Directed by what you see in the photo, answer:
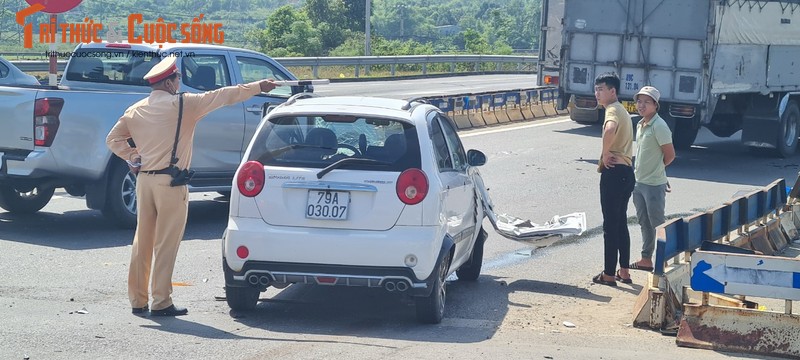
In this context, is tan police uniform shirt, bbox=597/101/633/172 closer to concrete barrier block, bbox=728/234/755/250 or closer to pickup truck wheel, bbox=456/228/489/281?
pickup truck wheel, bbox=456/228/489/281

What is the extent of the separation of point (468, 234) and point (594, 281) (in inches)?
58.6

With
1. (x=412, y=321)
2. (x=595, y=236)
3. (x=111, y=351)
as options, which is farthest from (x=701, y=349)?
(x=595, y=236)

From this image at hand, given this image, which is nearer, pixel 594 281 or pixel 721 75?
pixel 594 281

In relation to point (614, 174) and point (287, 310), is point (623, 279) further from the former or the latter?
point (287, 310)

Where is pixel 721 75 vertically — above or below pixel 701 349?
above

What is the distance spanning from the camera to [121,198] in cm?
1120

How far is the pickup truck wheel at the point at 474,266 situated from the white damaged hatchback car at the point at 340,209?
1602 millimetres

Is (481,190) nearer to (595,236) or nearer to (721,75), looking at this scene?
(595,236)

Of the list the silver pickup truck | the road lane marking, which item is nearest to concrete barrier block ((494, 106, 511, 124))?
the road lane marking

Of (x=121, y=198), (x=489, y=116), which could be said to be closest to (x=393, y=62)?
(x=489, y=116)

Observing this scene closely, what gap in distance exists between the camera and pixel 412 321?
7.87m

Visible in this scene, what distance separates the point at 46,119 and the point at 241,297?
407cm

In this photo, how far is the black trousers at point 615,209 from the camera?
30.8 feet

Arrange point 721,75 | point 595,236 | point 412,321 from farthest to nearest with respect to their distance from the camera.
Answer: point 721,75
point 595,236
point 412,321
